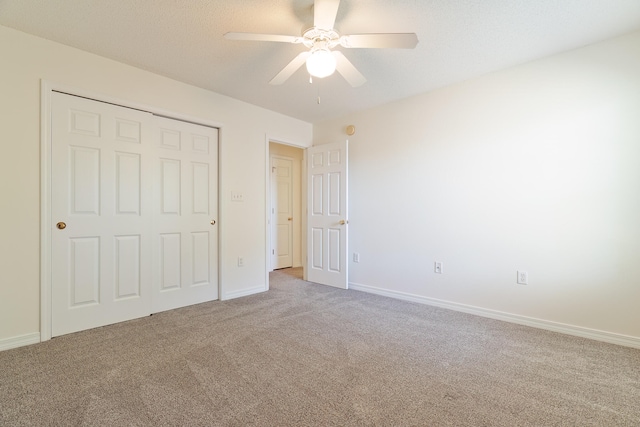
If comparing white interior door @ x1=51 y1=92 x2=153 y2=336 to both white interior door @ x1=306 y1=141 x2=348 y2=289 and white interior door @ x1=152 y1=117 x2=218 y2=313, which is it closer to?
white interior door @ x1=152 y1=117 x2=218 y2=313

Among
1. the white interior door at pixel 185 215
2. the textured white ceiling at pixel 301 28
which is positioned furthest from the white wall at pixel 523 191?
the white interior door at pixel 185 215

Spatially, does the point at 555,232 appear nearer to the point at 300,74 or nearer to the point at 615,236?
the point at 615,236

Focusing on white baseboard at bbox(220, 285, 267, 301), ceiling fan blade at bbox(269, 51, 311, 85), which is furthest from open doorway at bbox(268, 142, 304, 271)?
ceiling fan blade at bbox(269, 51, 311, 85)

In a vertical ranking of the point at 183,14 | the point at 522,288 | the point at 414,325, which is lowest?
the point at 414,325

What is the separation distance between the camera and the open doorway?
17.0ft

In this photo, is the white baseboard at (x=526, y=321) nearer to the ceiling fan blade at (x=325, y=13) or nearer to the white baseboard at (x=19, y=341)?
the ceiling fan blade at (x=325, y=13)

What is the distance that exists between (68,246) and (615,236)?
4467 millimetres

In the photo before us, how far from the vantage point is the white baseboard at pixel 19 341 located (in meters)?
2.05

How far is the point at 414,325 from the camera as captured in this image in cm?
258

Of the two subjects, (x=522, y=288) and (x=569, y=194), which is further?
(x=522, y=288)

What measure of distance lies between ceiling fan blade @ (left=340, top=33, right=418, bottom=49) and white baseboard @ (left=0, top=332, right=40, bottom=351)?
3.15 m

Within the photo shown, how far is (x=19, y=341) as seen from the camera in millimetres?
2105

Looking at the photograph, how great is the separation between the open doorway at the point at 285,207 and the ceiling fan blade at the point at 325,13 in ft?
11.5

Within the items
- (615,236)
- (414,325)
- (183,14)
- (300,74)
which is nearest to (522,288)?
(615,236)
